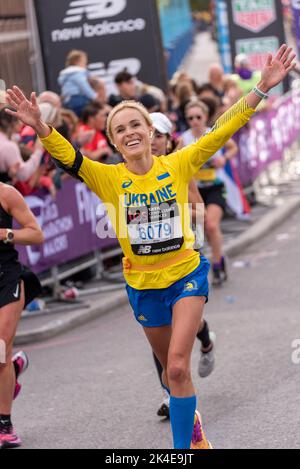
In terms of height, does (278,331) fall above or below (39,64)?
below

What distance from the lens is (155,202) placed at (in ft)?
23.0

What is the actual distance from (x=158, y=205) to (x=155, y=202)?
0.02 metres

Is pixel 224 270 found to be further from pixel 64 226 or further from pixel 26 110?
pixel 26 110

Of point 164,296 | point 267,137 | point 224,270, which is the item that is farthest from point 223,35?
point 164,296

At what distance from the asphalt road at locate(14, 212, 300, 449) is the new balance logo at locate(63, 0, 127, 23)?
4823 millimetres

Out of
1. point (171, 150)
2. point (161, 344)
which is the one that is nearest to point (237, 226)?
point (171, 150)

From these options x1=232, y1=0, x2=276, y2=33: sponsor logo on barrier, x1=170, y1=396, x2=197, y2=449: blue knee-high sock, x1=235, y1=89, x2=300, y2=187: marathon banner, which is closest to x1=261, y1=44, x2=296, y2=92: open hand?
x1=170, y1=396, x2=197, y2=449: blue knee-high sock

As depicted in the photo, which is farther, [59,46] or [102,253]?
[59,46]

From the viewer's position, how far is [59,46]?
55.5 ft

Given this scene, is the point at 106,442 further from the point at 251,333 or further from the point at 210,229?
the point at 210,229

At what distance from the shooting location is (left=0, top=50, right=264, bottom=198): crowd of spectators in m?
11.2

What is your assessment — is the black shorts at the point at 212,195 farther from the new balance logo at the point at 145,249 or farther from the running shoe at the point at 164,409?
the new balance logo at the point at 145,249

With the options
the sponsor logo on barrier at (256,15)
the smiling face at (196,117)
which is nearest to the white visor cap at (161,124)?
the smiling face at (196,117)
